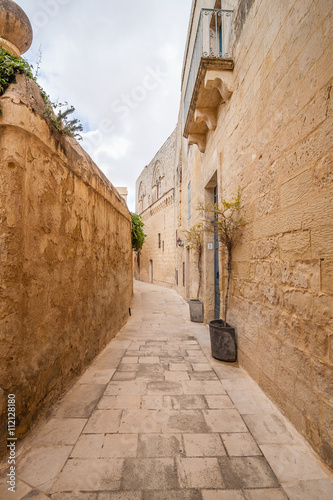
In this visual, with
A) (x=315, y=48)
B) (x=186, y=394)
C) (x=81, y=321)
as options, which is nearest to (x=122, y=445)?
(x=186, y=394)

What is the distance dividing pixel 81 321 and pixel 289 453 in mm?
2277

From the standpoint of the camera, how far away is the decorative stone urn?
2230 mm

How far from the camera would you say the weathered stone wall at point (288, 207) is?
1618mm

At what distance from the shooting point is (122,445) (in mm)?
1727

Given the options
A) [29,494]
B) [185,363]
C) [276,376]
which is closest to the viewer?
[29,494]

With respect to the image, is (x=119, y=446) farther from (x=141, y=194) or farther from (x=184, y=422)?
(x=141, y=194)

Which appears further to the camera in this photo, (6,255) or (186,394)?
(186,394)

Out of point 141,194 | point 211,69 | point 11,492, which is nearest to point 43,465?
point 11,492

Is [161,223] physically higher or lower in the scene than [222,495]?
higher

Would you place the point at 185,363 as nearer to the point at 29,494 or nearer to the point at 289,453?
the point at 289,453

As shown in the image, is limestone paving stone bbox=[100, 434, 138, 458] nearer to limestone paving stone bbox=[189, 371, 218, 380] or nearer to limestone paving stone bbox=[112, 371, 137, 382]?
limestone paving stone bbox=[112, 371, 137, 382]

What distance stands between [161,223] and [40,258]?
44.8 feet

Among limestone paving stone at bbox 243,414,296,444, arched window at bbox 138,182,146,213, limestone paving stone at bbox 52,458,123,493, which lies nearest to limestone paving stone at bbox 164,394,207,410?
limestone paving stone at bbox 243,414,296,444

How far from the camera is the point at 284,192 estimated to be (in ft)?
6.96
